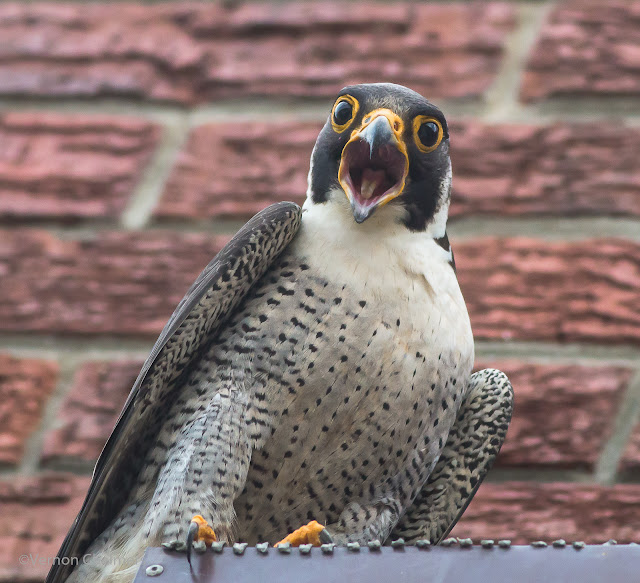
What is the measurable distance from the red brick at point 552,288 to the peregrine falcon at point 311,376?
3.39ft

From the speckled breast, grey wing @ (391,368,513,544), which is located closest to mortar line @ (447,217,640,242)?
grey wing @ (391,368,513,544)

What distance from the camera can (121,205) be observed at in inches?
141

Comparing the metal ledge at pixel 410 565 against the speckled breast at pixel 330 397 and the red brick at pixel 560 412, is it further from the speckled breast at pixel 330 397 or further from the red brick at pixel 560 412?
the red brick at pixel 560 412

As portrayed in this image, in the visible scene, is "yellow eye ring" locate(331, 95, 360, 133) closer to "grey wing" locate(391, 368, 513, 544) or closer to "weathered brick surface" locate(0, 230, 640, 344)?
"grey wing" locate(391, 368, 513, 544)

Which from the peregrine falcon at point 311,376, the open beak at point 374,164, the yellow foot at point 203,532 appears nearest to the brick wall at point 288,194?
the peregrine falcon at point 311,376

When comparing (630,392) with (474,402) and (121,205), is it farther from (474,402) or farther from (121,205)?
(121,205)

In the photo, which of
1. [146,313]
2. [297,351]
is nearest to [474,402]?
[297,351]

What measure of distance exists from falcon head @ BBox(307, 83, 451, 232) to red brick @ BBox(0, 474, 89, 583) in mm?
1430

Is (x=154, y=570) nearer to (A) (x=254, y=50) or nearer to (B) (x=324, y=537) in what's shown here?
(B) (x=324, y=537)

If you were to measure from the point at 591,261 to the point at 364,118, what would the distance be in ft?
4.76

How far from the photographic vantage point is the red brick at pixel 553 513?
311cm

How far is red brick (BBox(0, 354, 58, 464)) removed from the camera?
3.32 metres

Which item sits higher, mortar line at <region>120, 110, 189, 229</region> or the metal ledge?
mortar line at <region>120, 110, 189, 229</region>

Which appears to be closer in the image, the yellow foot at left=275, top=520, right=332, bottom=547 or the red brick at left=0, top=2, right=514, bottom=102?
the yellow foot at left=275, top=520, right=332, bottom=547
